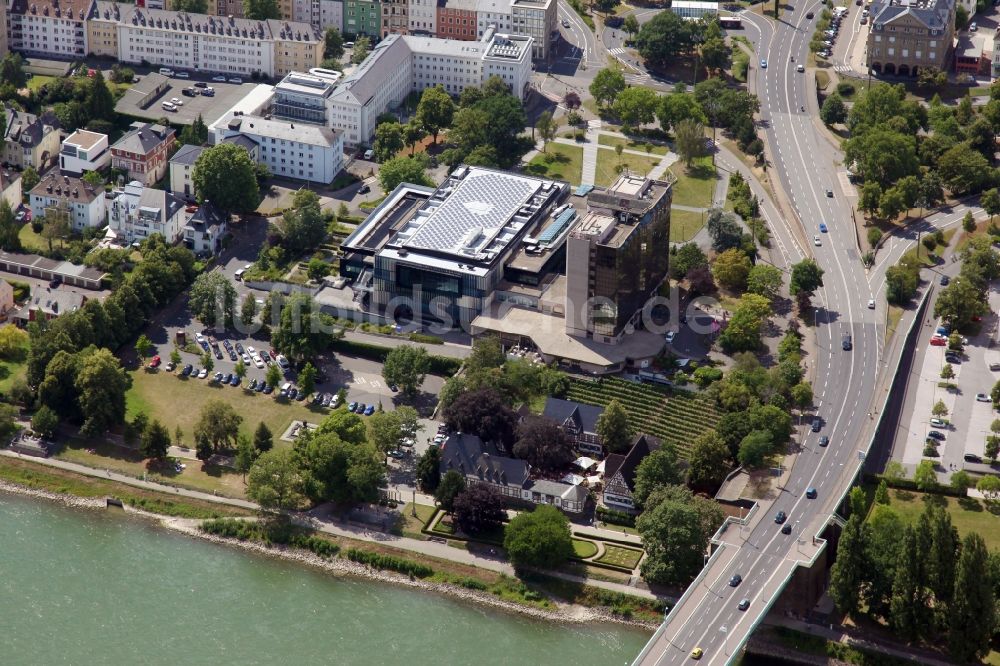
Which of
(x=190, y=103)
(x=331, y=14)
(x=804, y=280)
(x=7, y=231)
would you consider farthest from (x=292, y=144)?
(x=804, y=280)

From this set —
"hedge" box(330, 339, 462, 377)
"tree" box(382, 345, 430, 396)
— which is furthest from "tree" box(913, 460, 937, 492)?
"tree" box(382, 345, 430, 396)

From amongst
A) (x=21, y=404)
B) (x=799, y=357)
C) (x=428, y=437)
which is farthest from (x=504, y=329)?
(x=21, y=404)

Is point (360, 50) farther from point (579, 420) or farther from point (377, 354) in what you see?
point (579, 420)

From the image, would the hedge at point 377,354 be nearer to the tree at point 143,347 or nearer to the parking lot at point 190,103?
the tree at point 143,347

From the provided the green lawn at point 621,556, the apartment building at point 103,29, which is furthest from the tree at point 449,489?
the apartment building at point 103,29

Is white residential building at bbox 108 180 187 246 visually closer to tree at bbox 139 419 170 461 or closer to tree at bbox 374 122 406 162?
tree at bbox 374 122 406 162

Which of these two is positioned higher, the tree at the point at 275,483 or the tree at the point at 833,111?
the tree at the point at 833,111
